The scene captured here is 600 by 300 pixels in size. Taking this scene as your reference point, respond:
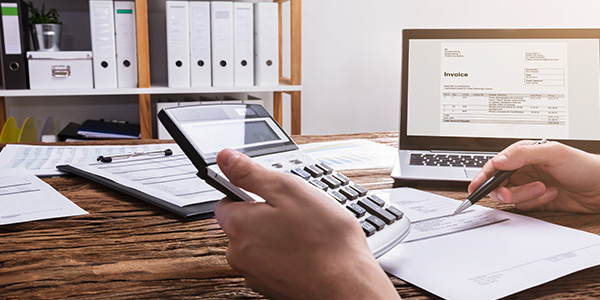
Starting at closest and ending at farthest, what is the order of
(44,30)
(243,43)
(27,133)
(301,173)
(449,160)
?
(301,173)
(449,160)
(27,133)
(44,30)
(243,43)

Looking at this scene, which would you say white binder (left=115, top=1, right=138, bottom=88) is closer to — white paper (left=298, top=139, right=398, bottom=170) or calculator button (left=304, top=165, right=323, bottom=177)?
white paper (left=298, top=139, right=398, bottom=170)

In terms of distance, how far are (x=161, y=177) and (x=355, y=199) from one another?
1.20 ft

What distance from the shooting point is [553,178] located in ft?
2.38

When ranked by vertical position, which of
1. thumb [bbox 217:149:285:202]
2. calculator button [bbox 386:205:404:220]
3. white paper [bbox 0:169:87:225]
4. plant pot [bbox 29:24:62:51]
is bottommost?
white paper [bbox 0:169:87:225]

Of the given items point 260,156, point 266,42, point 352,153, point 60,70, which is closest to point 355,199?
point 260,156

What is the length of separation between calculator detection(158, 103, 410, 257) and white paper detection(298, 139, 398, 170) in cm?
29

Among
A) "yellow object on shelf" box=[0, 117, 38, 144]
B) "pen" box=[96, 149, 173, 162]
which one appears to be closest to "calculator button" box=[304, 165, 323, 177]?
"pen" box=[96, 149, 173, 162]

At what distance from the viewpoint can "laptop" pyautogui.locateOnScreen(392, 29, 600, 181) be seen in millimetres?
A: 973

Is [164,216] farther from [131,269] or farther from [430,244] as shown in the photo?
[430,244]

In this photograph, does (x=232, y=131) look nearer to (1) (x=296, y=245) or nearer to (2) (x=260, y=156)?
(2) (x=260, y=156)

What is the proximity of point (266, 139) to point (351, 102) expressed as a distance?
2086mm

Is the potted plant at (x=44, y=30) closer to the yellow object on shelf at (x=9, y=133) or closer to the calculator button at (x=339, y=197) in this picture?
the yellow object on shelf at (x=9, y=133)

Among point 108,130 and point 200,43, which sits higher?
point 200,43

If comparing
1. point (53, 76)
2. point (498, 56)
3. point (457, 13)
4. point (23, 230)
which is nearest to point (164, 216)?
point (23, 230)
